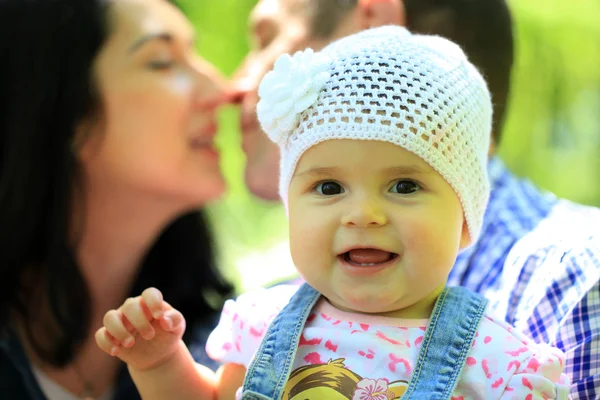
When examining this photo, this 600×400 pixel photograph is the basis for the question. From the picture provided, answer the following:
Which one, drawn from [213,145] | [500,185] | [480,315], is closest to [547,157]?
[500,185]

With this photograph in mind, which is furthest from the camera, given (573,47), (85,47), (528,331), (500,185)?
(573,47)

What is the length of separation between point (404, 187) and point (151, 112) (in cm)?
95

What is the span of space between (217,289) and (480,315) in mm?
1093

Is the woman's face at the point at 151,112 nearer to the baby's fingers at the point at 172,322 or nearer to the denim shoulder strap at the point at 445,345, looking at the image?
the baby's fingers at the point at 172,322

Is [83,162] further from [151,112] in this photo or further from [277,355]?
[277,355]

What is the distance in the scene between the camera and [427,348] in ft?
3.15

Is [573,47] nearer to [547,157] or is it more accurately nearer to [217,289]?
[547,157]

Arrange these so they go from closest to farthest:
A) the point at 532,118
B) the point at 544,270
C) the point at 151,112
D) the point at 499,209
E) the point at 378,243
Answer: the point at 378,243
the point at 544,270
the point at 499,209
the point at 151,112
the point at 532,118

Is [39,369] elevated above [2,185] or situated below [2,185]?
below

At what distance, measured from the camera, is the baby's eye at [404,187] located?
0.97 m

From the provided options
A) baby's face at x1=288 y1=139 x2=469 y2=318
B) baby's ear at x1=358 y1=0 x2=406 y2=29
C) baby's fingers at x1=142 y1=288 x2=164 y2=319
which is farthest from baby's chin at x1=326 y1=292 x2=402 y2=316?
baby's ear at x1=358 y1=0 x2=406 y2=29

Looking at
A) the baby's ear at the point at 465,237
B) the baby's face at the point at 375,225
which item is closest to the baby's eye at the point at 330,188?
the baby's face at the point at 375,225

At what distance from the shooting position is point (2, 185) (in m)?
1.69

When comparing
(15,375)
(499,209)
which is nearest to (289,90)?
(499,209)
